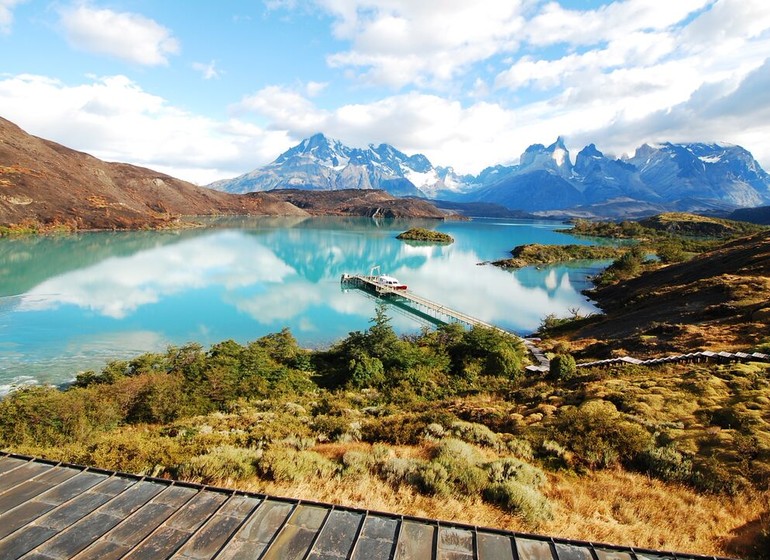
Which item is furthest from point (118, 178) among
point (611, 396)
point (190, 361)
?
point (611, 396)

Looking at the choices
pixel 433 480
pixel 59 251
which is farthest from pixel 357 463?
pixel 59 251

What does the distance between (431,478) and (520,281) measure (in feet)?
237

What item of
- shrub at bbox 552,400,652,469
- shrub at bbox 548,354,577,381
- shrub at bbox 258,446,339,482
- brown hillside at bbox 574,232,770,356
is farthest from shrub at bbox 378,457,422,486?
brown hillside at bbox 574,232,770,356

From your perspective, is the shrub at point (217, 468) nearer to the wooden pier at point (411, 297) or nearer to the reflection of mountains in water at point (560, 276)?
the wooden pier at point (411, 297)

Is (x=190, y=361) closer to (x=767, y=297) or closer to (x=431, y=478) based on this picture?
(x=431, y=478)

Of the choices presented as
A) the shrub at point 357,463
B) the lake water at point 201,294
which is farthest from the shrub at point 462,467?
the lake water at point 201,294

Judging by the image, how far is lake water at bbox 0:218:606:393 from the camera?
3666 centimetres

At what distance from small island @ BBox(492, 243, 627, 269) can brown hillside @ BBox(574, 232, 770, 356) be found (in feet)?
146

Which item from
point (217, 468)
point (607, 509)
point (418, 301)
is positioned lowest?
point (418, 301)

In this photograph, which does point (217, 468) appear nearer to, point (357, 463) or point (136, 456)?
point (136, 456)

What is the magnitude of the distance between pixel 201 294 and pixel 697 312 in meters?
53.4

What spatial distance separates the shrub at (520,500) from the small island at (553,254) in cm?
9050

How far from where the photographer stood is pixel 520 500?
9.65m

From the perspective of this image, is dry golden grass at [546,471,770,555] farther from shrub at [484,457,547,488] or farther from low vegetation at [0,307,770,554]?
shrub at [484,457,547,488]
